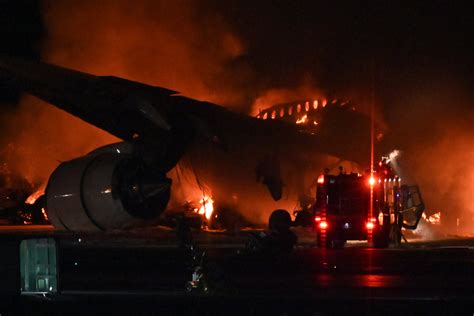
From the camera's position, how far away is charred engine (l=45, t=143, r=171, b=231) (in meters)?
16.6

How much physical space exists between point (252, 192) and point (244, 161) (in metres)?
2.28

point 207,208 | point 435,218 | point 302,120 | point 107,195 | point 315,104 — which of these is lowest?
point 435,218

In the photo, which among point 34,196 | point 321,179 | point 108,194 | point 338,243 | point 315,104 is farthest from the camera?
point 315,104

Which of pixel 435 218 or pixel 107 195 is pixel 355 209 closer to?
pixel 435 218

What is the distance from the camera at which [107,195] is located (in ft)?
54.8

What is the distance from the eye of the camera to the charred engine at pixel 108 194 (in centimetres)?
1664

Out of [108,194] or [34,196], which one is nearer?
[108,194]

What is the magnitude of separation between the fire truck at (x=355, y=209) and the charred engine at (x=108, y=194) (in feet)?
37.3

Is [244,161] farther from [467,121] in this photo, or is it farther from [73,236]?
[467,121]

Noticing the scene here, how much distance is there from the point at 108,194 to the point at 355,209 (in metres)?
12.9

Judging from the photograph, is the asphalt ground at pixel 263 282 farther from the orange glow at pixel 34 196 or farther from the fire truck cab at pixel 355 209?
the orange glow at pixel 34 196

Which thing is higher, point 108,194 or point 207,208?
point 108,194

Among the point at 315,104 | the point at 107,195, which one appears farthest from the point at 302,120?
the point at 107,195

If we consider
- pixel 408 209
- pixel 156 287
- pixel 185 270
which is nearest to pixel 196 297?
pixel 156 287
